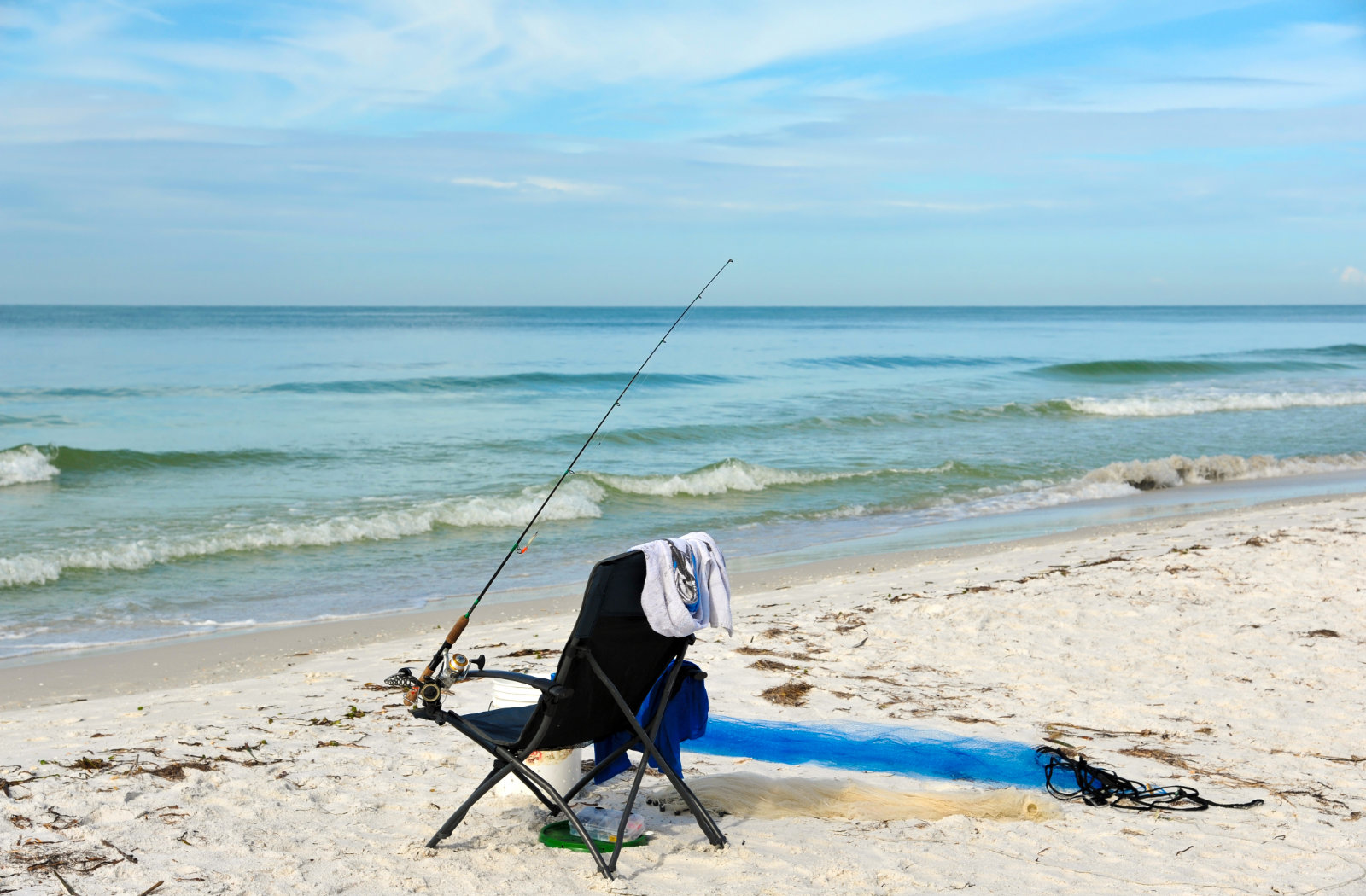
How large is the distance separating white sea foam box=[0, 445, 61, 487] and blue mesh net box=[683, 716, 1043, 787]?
1270 cm

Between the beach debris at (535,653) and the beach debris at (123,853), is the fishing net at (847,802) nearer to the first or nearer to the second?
the beach debris at (123,853)

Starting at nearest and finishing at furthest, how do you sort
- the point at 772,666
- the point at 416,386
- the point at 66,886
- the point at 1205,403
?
the point at 66,886, the point at 772,666, the point at 1205,403, the point at 416,386

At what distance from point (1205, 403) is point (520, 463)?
17.2m

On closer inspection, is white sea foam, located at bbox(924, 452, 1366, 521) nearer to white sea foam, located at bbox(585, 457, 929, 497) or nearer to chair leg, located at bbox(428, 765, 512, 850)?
white sea foam, located at bbox(585, 457, 929, 497)

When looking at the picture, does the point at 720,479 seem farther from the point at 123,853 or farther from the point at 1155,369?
the point at 1155,369

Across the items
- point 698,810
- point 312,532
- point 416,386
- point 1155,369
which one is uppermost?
point 1155,369

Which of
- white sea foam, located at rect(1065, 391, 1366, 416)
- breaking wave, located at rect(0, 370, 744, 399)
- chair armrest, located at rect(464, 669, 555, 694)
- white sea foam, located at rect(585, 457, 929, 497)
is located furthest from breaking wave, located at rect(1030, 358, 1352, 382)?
chair armrest, located at rect(464, 669, 555, 694)

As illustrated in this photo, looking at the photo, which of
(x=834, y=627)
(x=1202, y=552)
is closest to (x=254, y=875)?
(x=834, y=627)

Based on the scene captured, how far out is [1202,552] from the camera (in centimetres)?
825

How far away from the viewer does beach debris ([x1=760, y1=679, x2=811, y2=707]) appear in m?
5.01

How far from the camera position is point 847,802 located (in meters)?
3.66

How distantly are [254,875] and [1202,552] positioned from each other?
7.48m

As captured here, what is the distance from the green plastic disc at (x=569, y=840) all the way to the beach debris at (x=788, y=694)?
173 cm

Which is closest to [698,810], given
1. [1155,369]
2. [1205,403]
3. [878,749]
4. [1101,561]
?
[878,749]
